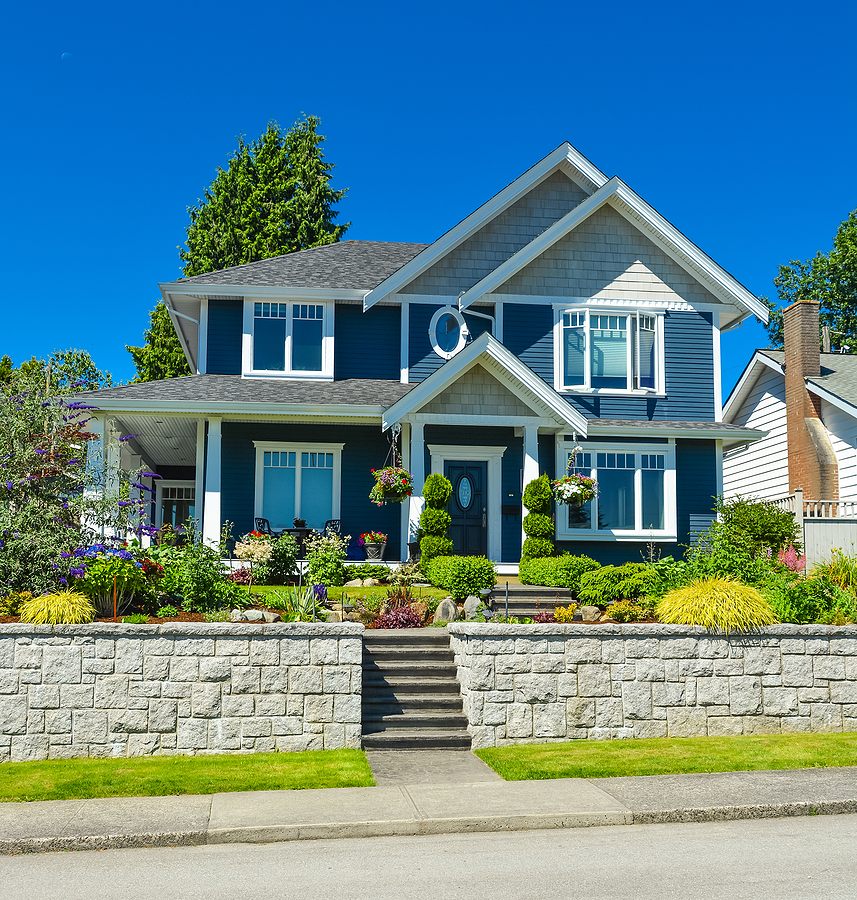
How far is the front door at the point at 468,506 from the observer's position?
18422 mm

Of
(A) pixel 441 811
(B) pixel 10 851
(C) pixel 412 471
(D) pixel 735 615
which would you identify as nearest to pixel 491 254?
(C) pixel 412 471

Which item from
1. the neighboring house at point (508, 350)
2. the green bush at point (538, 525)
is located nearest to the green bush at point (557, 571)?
the green bush at point (538, 525)

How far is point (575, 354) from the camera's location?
19656mm

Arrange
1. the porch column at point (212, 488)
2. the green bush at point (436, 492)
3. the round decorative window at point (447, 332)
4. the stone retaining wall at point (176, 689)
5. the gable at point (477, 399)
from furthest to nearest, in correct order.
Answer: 1. the round decorative window at point (447, 332)
2. the porch column at point (212, 488)
3. the gable at point (477, 399)
4. the green bush at point (436, 492)
5. the stone retaining wall at point (176, 689)

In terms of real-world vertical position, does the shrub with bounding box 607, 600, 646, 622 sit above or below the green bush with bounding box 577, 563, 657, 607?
below

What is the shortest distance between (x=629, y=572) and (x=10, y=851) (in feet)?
29.6

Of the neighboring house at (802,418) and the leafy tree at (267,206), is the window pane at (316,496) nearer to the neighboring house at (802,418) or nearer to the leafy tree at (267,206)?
the neighboring house at (802,418)

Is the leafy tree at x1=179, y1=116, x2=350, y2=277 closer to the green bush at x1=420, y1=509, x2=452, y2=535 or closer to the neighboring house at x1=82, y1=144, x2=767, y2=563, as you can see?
the neighboring house at x1=82, y1=144, x2=767, y2=563

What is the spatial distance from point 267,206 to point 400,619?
2779 centimetres

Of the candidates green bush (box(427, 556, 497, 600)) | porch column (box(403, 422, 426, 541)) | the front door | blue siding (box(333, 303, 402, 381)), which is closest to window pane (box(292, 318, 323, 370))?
blue siding (box(333, 303, 402, 381))

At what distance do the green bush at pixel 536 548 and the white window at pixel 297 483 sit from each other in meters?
4.06

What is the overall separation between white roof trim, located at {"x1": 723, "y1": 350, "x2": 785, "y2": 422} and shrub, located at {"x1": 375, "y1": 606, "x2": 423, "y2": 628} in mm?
15826

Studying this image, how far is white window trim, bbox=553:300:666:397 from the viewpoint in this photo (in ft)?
64.0

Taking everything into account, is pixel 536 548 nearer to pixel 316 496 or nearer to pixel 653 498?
pixel 653 498
